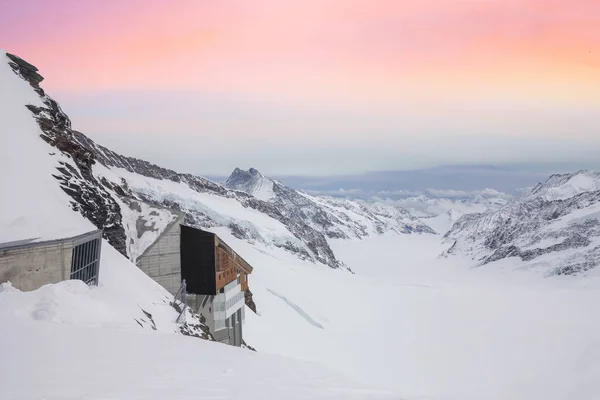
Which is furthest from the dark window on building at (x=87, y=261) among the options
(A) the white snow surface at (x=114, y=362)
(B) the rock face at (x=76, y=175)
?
(B) the rock face at (x=76, y=175)

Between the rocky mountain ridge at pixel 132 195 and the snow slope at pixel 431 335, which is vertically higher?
the rocky mountain ridge at pixel 132 195

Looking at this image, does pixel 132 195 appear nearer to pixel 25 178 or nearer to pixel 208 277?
pixel 208 277

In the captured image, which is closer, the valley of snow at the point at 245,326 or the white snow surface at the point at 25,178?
the valley of snow at the point at 245,326

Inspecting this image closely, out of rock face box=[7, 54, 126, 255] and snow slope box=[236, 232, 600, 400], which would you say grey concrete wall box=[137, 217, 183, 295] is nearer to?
rock face box=[7, 54, 126, 255]

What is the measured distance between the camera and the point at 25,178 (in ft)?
78.0

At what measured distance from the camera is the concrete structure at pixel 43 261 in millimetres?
17500

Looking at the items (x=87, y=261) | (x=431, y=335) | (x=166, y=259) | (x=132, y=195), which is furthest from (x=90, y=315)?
(x=431, y=335)

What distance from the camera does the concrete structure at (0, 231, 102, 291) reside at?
1750 cm

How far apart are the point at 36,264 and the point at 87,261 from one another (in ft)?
10.2

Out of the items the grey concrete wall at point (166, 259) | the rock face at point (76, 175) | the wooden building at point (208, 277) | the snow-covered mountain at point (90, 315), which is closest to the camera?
the snow-covered mountain at point (90, 315)

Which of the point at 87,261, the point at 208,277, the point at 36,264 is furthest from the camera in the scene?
the point at 208,277

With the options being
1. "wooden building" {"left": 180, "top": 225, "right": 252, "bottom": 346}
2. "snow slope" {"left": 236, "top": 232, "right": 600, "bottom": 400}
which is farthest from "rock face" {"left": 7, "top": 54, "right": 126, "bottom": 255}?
"snow slope" {"left": 236, "top": 232, "right": 600, "bottom": 400}

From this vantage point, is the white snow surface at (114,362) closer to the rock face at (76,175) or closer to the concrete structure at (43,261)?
the concrete structure at (43,261)

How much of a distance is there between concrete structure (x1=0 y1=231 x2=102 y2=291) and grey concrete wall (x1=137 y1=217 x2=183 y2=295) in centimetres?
1036
